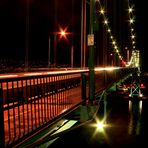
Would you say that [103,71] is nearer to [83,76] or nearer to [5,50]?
[83,76]

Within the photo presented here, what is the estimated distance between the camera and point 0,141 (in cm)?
446

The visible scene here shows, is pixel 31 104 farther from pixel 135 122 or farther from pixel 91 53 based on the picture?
pixel 135 122

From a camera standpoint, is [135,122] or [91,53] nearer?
[91,53]

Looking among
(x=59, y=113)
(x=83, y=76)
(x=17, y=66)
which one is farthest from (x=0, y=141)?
(x=17, y=66)

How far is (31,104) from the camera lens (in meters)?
6.25

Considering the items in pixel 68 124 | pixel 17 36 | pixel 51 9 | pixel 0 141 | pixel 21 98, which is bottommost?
pixel 68 124

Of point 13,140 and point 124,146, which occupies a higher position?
point 13,140

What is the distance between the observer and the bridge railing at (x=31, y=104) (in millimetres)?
5174

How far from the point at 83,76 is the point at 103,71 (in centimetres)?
841

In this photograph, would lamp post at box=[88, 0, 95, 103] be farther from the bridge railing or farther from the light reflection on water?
the light reflection on water

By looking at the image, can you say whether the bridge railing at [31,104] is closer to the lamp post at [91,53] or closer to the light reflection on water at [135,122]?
the lamp post at [91,53]

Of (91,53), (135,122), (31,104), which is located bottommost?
(135,122)

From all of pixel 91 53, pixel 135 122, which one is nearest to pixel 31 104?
pixel 91 53

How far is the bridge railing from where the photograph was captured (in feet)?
17.0
